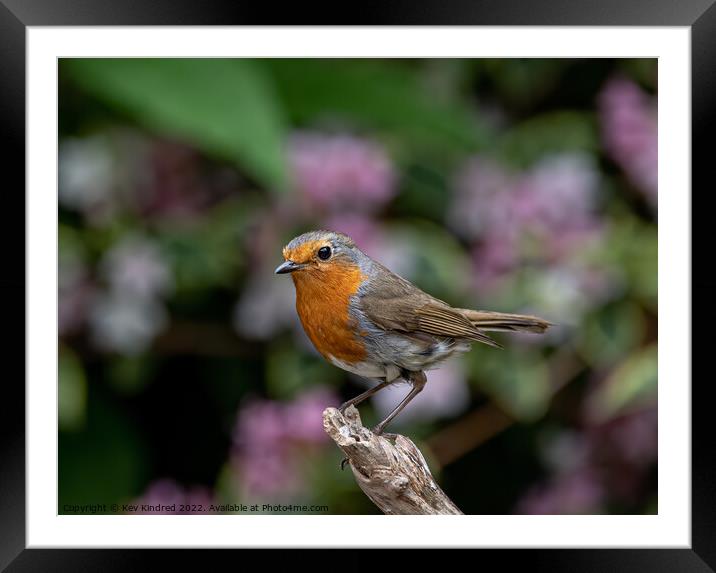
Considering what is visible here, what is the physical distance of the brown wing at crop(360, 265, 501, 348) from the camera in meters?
2.17

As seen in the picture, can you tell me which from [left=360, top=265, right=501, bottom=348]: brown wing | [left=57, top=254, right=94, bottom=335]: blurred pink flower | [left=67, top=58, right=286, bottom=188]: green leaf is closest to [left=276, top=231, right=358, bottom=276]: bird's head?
[left=360, top=265, right=501, bottom=348]: brown wing

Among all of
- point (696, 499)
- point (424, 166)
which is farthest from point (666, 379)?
point (424, 166)

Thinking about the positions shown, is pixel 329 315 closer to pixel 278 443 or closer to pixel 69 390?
pixel 278 443

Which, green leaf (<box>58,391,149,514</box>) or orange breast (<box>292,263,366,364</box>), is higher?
orange breast (<box>292,263,366,364</box>)

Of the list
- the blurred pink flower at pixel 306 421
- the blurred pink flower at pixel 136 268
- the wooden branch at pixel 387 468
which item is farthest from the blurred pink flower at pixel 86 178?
the wooden branch at pixel 387 468

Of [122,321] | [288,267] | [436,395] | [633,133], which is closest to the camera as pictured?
[288,267]

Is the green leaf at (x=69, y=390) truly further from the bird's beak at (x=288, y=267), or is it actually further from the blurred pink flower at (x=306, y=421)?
the bird's beak at (x=288, y=267)

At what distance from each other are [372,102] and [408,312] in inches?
58.7

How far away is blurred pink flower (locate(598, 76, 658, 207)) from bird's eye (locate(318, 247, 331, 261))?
1.76m

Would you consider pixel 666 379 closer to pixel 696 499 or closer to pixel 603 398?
pixel 696 499

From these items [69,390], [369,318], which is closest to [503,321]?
[369,318]

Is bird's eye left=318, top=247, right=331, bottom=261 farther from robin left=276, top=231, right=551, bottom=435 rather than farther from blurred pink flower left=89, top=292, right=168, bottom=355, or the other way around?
blurred pink flower left=89, top=292, right=168, bottom=355

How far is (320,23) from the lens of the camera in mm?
2404

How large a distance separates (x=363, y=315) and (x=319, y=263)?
17cm
